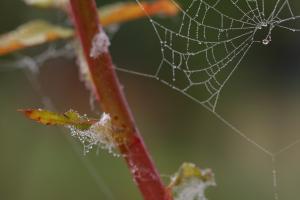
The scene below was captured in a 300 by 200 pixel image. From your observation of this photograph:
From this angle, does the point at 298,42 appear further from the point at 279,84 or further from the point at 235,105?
the point at 235,105

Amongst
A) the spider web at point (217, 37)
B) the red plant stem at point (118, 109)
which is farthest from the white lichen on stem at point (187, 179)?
the spider web at point (217, 37)

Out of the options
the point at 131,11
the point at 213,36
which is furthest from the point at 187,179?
the point at 213,36

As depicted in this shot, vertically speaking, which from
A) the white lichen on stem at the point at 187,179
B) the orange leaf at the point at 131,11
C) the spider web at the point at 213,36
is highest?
the spider web at the point at 213,36

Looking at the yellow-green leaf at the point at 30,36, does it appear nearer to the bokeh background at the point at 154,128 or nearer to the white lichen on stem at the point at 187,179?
the white lichen on stem at the point at 187,179

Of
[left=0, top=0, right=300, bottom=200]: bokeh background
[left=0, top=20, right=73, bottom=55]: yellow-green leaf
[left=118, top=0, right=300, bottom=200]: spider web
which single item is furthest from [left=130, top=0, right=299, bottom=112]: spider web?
[left=0, top=0, right=300, bottom=200]: bokeh background

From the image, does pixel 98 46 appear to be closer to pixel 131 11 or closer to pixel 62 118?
pixel 62 118

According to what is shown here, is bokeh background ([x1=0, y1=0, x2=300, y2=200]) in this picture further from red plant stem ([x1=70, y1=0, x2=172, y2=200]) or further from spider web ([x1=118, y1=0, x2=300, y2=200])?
red plant stem ([x1=70, y1=0, x2=172, y2=200])
